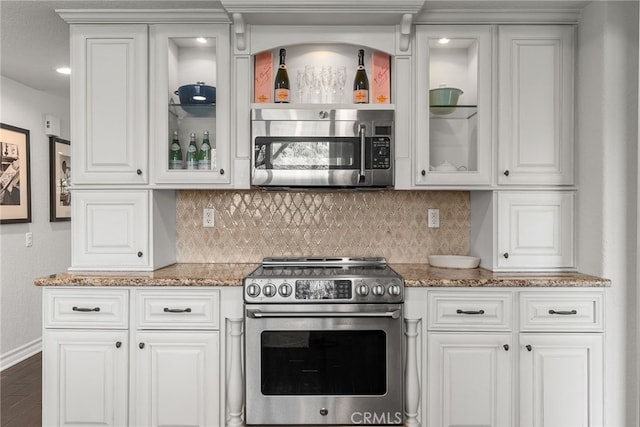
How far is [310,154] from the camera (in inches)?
98.1

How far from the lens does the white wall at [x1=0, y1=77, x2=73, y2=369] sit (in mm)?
3488

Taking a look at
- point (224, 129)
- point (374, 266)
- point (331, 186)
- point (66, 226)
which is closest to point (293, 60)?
point (224, 129)

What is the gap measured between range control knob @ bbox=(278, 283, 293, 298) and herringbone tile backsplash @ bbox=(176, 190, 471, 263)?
0.69 meters

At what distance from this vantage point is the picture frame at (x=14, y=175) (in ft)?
11.2

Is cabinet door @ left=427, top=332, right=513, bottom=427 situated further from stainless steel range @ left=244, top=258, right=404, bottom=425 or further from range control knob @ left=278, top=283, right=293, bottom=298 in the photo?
range control knob @ left=278, top=283, right=293, bottom=298

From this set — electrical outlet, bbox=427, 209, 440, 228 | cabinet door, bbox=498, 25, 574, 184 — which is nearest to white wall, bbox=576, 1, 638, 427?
cabinet door, bbox=498, 25, 574, 184

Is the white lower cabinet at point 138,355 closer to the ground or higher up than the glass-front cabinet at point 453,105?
closer to the ground

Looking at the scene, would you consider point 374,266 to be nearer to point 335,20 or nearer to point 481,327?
point 481,327

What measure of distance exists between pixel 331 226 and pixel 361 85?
911 millimetres

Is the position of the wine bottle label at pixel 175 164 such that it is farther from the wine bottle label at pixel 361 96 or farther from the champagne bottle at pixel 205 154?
the wine bottle label at pixel 361 96

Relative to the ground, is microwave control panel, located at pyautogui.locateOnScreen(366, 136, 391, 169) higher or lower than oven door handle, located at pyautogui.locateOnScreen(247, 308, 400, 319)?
higher

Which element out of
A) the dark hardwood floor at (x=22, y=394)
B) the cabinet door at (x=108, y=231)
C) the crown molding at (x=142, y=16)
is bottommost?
the dark hardwood floor at (x=22, y=394)

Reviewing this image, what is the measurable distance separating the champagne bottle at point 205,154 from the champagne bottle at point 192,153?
→ 1.0 inches

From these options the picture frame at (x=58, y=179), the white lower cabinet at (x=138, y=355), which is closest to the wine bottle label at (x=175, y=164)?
the white lower cabinet at (x=138, y=355)
